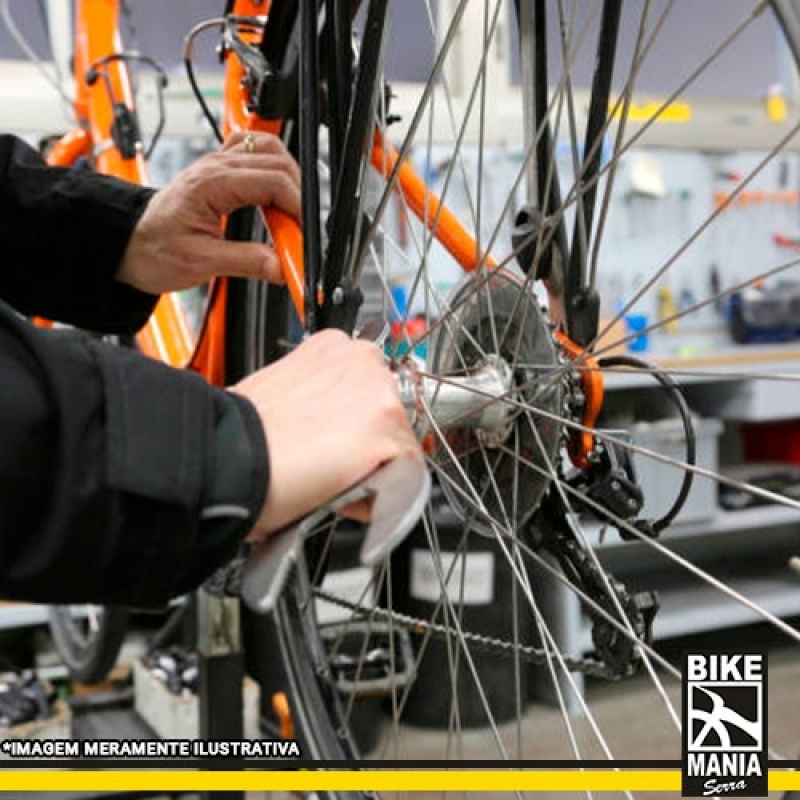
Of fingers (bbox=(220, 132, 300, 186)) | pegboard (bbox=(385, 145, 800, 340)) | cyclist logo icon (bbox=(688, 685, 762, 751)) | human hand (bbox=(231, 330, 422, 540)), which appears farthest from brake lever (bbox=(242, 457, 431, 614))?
pegboard (bbox=(385, 145, 800, 340))

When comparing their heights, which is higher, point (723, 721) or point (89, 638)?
point (723, 721)

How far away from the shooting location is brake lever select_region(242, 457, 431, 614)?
1.39ft

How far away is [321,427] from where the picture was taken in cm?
46

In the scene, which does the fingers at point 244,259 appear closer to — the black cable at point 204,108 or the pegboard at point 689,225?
the black cable at point 204,108

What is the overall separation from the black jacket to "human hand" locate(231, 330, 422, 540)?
10mm

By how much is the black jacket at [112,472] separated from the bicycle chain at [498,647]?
0.41 m

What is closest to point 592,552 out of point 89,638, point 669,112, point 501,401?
point 501,401

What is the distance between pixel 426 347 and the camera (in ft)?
2.93

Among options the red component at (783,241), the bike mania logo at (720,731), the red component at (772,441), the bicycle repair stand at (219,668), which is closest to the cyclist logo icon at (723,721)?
the bike mania logo at (720,731)

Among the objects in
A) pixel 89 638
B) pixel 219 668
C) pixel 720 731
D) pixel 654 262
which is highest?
pixel 720 731

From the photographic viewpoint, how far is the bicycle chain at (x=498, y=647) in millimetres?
791

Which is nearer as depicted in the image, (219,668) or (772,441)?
(219,668)

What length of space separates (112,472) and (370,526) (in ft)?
0.35

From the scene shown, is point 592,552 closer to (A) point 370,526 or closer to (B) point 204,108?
(A) point 370,526
